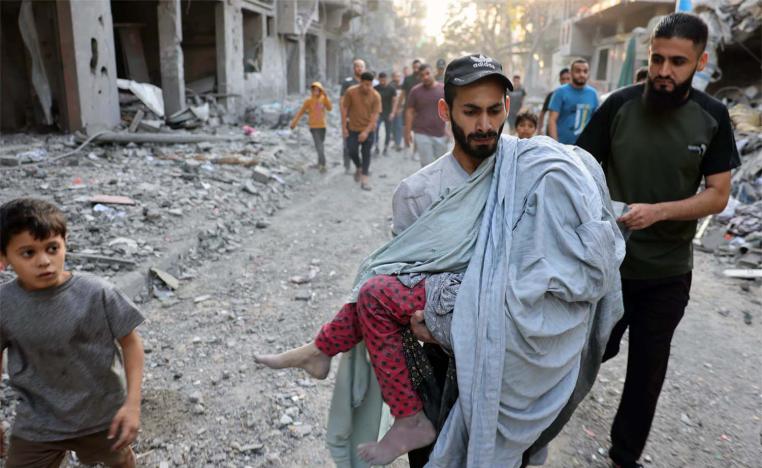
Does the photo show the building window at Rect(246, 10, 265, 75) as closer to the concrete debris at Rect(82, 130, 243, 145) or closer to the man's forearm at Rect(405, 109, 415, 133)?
the concrete debris at Rect(82, 130, 243, 145)

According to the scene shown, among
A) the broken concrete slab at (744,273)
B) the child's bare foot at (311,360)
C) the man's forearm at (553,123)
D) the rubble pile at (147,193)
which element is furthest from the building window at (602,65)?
the child's bare foot at (311,360)

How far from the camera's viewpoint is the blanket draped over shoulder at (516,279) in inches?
54.8

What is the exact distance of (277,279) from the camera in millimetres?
5121

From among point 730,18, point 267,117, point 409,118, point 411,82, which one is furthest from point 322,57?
point 409,118

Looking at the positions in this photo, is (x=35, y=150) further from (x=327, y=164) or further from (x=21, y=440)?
(x=21, y=440)

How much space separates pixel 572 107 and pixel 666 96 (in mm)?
4163

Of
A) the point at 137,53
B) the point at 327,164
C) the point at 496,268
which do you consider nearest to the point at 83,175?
the point at 327,164

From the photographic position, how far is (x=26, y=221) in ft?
5.53

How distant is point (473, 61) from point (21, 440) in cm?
190

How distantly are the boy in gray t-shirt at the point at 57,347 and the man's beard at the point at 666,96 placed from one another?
2114 mm

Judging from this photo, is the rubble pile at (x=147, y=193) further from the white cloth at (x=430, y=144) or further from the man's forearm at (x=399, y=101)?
the man's forearm at (x=399, y=101)

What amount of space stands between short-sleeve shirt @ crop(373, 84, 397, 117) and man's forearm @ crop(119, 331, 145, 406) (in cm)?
1073

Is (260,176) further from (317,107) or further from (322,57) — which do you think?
(322,57)

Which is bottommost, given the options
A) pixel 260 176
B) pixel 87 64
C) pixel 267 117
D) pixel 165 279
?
pixel 165 279
